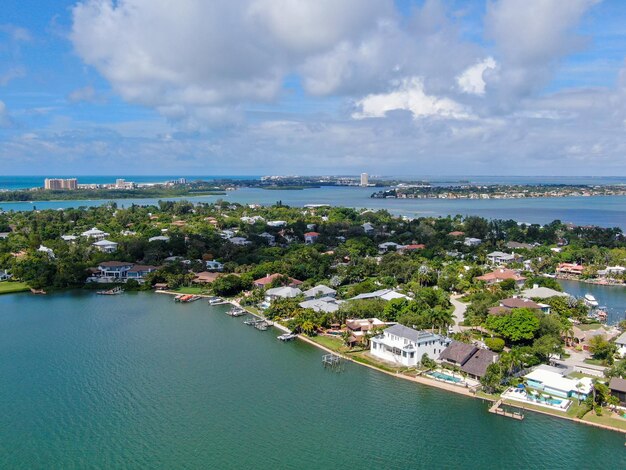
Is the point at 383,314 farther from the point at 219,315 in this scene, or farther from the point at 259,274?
the point at 259,274

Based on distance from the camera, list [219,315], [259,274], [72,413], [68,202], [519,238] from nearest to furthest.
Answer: [72,413] → [219,315] → [259,274] → [519,238] → [68,202]

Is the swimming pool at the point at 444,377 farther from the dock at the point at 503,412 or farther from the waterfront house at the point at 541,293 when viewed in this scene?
the waterfront house at the point at 541,293

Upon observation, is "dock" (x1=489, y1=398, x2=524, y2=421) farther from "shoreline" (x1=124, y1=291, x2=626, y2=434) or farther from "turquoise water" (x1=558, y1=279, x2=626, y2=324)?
"turquoise water" (x1=558, y1=279, x2=626, y2=324)

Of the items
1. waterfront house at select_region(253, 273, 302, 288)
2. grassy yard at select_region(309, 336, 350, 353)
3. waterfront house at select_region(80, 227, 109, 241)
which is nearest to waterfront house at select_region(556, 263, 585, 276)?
waterfront house at select_region(253, 273, 302, 288)

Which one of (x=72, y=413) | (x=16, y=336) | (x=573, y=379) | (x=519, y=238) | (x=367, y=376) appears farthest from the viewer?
(x=519, y=238)

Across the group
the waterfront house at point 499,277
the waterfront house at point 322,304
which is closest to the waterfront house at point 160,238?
the waterfront house at point 322,304

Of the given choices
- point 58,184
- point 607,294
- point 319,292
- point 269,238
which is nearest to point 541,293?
point 607,294

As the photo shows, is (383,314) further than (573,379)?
Yes

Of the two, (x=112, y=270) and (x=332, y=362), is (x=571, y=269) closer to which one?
(x=332, y=362)

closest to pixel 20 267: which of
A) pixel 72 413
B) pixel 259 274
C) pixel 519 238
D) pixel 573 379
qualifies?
pixel 259 274
